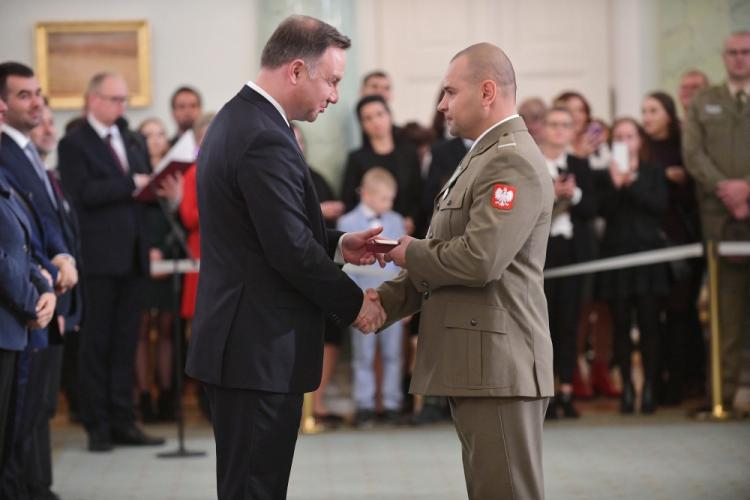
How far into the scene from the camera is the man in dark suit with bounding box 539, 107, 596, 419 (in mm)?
7152

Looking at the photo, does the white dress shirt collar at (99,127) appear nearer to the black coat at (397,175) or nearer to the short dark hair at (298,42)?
the black coat at (397,175)

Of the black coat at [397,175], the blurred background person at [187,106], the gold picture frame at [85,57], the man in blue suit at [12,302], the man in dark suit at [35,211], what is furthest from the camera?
the gold picture frame at [85,57]

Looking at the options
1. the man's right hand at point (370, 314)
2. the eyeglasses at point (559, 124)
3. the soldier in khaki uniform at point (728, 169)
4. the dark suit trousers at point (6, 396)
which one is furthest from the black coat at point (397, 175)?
the man's right hand at point (370, 314)

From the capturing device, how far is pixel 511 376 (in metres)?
3.28

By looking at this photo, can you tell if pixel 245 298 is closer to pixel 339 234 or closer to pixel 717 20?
pixel 339 234

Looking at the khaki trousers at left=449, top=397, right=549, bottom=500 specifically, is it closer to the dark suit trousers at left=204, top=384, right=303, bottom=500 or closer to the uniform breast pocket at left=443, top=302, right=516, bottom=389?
the uniform breast pocket at left=443, top=302, right=516, bottom=389

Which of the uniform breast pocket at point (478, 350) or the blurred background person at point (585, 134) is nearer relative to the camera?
the uniform breast pocket at point (478, 350)

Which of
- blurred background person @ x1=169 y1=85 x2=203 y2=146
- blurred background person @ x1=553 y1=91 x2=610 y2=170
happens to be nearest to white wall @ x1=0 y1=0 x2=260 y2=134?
blurred background person @ x1=169 y1=85 x2=203 y2=146

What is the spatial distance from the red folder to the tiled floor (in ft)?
4.26

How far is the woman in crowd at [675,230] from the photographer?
7.66 metres

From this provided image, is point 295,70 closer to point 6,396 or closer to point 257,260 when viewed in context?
point 257,260

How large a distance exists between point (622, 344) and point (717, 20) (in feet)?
8.47

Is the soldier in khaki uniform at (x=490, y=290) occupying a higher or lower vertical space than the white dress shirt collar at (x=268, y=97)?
lower

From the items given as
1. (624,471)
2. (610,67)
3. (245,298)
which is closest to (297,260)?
(245,298)
